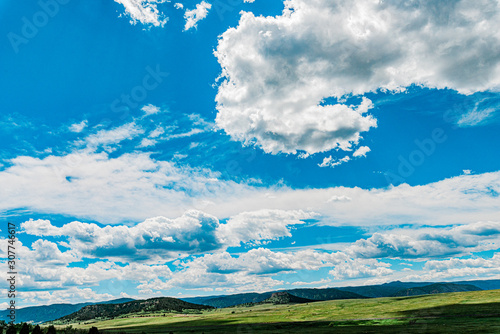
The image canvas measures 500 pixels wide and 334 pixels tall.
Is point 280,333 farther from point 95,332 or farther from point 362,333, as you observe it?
point 95,332

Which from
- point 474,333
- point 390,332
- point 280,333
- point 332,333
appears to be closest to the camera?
point 474,333

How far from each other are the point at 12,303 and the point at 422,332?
86.5m

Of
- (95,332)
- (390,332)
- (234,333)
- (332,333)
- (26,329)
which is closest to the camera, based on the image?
(26,329)

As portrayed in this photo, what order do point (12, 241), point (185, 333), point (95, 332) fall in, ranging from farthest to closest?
point (185, 333) → point (95, 332) → point (12, 241)

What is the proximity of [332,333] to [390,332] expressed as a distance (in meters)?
15.1

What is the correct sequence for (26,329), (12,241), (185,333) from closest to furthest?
1. (12,241)
2. (26,329)
3. (185,333)

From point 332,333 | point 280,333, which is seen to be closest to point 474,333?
point 332,333

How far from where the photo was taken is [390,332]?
8138cm

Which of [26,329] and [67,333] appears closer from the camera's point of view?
[26,329]

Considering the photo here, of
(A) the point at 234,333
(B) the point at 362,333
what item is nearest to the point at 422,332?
(B) the point at 362,333

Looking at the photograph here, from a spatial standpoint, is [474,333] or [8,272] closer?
[8,272]

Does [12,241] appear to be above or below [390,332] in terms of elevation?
→ above

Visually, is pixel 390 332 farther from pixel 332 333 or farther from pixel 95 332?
pixel 95 332

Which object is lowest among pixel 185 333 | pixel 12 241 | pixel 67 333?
pixel 185 333
